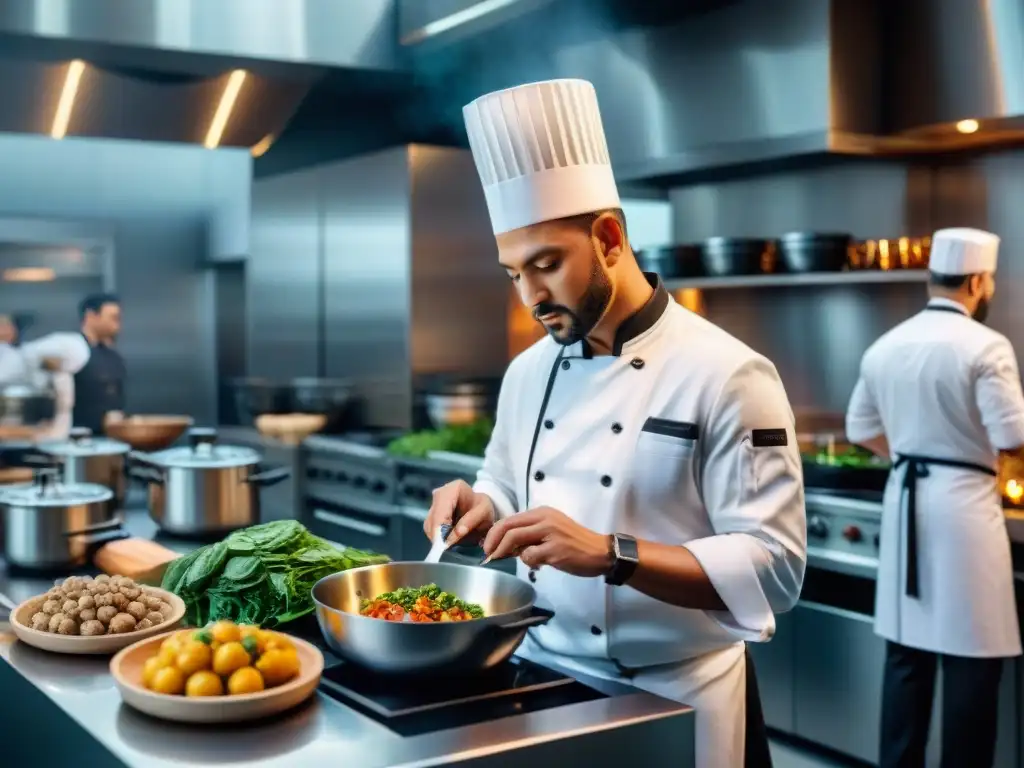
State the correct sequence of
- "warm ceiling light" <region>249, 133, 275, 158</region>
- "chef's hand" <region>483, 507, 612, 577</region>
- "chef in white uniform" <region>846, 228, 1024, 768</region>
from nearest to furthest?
"chef's hand" <region>483, 507, 612, 577</region> → "chef in white uniform" <region>846, 228, 1024, 768</region> → "warm ceiling light" <region>249, 133, 275, 158</region>

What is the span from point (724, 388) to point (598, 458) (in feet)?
0.85

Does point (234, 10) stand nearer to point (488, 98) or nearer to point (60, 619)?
point (488, 98)

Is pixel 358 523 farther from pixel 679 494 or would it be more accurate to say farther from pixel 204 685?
pixel 204 685

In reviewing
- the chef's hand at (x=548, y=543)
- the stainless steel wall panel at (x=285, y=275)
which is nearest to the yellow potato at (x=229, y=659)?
the chef's hand at (x=548, y=543)

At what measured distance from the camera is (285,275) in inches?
260

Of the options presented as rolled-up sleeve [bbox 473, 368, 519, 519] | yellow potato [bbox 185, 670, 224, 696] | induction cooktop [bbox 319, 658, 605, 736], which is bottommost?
induction cooktop [bbox 319, 658, 605, 736]

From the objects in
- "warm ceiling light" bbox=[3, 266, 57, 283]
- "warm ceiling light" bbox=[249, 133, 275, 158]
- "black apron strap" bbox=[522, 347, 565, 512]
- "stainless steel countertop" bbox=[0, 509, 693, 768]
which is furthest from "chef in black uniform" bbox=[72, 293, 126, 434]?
"stainless steel countertop" bbox=[0, 509, 693, 768]

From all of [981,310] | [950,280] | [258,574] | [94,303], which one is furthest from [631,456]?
[94,303]

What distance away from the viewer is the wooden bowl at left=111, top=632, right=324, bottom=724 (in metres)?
1.55

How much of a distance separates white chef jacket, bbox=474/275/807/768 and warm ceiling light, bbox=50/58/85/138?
370cm

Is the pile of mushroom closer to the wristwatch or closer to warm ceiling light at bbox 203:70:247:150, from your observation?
the wristwatch

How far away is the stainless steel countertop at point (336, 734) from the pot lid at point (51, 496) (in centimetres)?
96

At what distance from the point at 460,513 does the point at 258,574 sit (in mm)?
371

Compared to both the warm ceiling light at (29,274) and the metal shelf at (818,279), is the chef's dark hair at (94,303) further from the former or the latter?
the metal shelf at (818,279)
